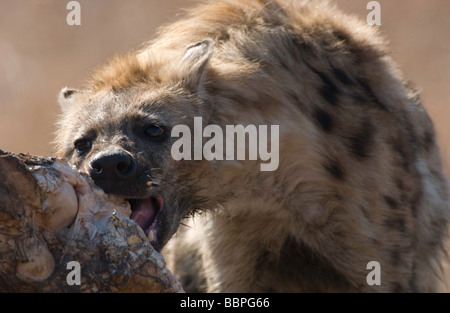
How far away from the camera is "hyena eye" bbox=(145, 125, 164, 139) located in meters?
3.38

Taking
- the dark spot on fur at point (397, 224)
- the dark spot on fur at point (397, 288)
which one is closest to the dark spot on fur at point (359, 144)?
the dark spot on fur at point (397, 224)

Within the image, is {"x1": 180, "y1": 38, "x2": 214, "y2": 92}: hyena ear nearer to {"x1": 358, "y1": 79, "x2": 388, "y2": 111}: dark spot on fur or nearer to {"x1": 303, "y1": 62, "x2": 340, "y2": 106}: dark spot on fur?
{"x1": 303, "y1": 62, "x2": 340, "y2": 106}: dark spot on fur

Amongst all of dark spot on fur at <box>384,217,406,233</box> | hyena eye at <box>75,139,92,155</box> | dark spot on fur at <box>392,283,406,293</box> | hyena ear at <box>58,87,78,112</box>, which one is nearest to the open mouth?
hyena eye at <box>75,139,92,155</box>

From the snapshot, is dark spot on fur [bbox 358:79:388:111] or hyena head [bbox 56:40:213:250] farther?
dark spot on fur [bbox 358:79:388:111]

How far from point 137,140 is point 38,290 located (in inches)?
33.9

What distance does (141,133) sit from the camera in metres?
3.36

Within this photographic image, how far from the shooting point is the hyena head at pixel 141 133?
313 centimetres

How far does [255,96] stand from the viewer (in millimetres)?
3799

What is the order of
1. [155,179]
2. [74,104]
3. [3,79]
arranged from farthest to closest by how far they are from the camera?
[3,79] < [74,104] < [155,179]

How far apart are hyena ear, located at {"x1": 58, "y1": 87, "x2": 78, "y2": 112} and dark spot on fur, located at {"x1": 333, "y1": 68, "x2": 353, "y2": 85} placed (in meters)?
1.22

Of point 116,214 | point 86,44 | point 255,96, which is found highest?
point 86,44

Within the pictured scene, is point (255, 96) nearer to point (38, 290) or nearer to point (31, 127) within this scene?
point (38, 290)

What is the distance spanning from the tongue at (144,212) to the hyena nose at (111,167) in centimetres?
20
